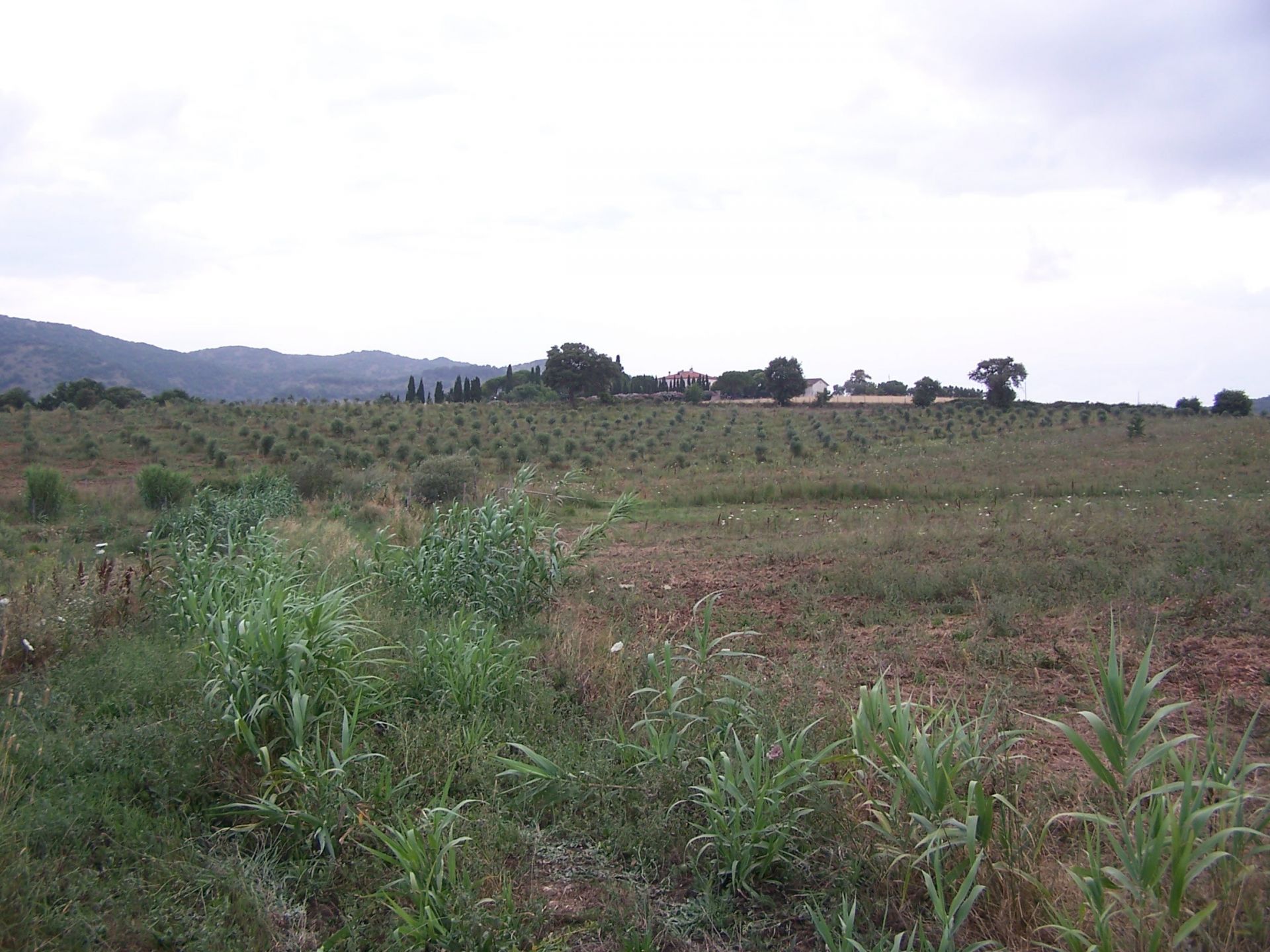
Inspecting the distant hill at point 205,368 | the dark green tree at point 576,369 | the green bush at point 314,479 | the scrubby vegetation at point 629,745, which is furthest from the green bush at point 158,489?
the distant hill at point 205,368

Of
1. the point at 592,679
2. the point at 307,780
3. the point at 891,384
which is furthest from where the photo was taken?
the point at 891,384

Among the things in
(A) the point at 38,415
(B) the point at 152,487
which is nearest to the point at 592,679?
(B) the point at 152,487

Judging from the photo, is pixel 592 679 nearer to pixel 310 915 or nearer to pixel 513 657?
pixel 513 657

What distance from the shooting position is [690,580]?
345 inches

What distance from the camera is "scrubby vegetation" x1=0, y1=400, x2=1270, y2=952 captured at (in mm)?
2670

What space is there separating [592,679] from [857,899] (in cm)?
217

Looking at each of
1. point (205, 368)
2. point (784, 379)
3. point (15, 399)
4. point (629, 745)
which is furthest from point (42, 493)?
point (205, 368)

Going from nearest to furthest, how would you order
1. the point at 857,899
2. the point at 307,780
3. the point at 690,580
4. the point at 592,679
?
the point at 857,899 → the point at 307,780 → the point at 592,679 → the point at 690,580

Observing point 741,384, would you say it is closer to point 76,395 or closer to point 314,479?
point 76,395

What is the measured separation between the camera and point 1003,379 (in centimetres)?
4422

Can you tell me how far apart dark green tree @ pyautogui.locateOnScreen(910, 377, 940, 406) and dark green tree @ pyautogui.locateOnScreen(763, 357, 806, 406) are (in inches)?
316

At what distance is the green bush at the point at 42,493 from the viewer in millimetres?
15359

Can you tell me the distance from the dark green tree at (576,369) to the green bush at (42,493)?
36235 mm

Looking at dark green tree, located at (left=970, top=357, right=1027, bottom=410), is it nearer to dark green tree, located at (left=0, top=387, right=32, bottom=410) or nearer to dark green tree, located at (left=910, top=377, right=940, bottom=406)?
dark green tree, located at (left=910, top=377, right=940, bottom=406)
